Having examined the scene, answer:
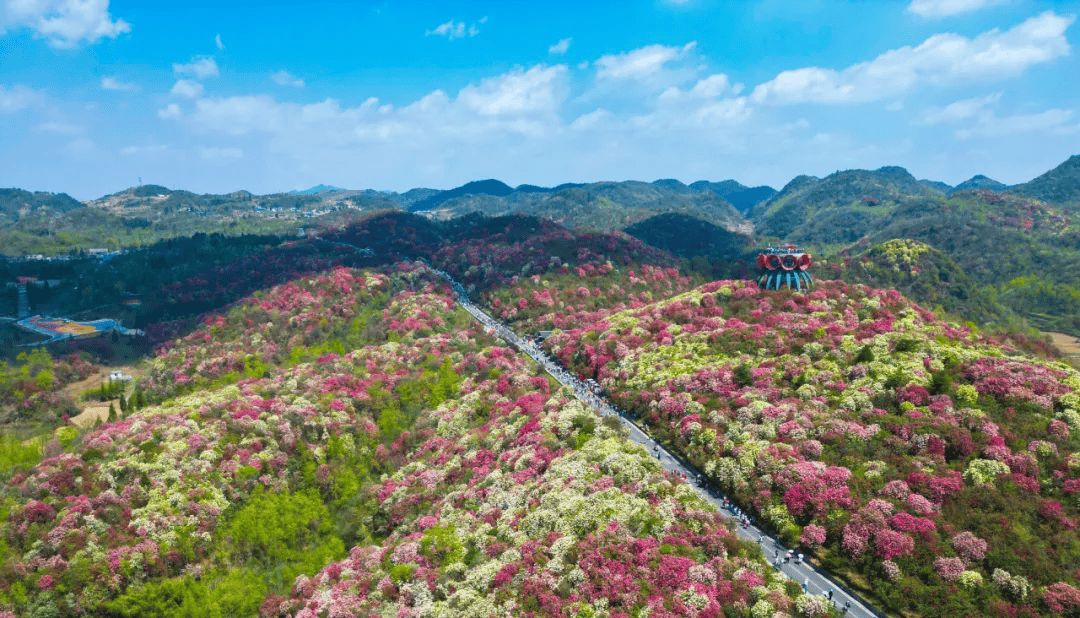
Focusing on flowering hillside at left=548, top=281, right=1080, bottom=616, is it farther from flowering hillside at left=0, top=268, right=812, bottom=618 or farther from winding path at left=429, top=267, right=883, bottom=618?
flowering hillside at left=0, top=268, right=812, bottom=618

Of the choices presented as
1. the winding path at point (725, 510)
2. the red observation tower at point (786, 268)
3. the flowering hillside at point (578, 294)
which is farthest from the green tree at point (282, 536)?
the red observation tower at point (786, 268)

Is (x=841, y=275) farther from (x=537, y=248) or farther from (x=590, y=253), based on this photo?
(x=537, y=248)

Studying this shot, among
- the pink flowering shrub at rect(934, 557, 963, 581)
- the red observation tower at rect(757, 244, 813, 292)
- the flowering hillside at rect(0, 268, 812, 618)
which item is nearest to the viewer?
the pink flowering shrub at rect(934, 557, 963, 581)

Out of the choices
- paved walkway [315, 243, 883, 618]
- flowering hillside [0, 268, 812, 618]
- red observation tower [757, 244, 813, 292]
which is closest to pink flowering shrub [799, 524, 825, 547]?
paved walkway [315, 243, 883, 618]

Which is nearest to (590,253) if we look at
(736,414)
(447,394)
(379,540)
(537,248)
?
(537,248)

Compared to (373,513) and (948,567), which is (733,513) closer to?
(948,567)

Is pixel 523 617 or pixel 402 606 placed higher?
pixel 523 617
